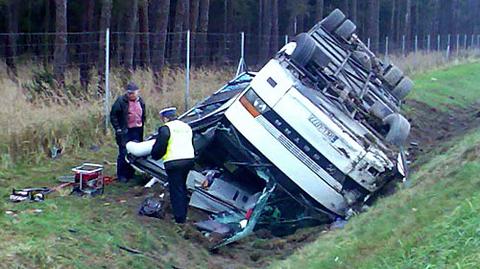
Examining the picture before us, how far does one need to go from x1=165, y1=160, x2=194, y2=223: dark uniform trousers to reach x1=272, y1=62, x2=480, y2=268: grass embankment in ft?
5.19

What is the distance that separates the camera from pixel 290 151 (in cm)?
995

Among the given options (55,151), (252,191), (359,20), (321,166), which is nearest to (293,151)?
(321,166)

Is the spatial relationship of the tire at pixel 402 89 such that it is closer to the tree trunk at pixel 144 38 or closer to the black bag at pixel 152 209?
the black bag at pixel 152 209

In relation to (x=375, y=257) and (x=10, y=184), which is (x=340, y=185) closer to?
(x=375, y=257)

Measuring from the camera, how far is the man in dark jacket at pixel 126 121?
11.4m

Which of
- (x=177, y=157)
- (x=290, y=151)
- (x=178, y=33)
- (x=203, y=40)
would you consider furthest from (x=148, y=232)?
(x=203, y=40)

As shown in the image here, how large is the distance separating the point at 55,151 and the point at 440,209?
6.67 metres

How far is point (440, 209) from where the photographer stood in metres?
7.48

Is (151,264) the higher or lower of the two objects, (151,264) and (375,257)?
the lower

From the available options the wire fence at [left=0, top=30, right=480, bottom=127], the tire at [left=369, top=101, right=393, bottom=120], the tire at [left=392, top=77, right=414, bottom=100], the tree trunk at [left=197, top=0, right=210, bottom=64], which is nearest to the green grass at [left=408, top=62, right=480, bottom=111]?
the wire fence at [left=0, top=30, right=480, bottom=127]

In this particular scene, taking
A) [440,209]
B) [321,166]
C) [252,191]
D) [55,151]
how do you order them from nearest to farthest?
1. [440,209]
2. [321,166]
3. [252,191]
4. [55,151]

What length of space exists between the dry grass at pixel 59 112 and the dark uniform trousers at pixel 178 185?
288 centimetres

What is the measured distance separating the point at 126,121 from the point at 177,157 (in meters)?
1.90

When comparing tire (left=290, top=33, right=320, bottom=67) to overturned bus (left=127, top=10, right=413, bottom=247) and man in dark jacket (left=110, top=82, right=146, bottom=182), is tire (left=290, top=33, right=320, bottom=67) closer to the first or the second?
overturned bus (left=127, top=10, right=413, bottom=247)
